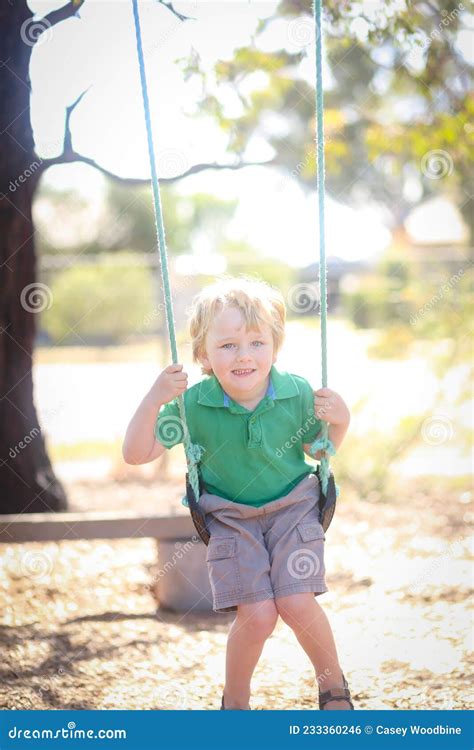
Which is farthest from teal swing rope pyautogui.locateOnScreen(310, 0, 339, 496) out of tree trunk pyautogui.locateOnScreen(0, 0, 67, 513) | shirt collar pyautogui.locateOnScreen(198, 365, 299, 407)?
tree trunk pyautogui.locateOnScreen(0, 0, 67, 513)

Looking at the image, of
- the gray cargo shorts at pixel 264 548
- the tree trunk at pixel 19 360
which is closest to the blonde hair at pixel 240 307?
the gray cargo shorts at pixel 264 548

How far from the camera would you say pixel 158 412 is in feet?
7.79

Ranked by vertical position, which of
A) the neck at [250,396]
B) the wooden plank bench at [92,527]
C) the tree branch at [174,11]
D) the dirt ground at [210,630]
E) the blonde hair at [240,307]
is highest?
the tree branch at [174,11]

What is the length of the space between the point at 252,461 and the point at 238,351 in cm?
29

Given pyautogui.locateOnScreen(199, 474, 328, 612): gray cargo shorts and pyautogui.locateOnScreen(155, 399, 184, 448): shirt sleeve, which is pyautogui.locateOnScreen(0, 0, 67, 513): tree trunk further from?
pyautogui.locateOnScreen(199, 474, 328, 612): gray cargo shorts

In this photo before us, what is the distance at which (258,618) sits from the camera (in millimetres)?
2238

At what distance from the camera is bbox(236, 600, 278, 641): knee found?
7.34 ft

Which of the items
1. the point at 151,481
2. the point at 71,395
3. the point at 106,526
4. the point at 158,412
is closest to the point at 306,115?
the point at 71,395

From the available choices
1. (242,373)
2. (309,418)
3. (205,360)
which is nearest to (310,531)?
(309,418)

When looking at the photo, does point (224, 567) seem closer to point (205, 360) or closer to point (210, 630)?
point (205, 360)

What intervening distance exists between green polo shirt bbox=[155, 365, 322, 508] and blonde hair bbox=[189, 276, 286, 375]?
0.12m

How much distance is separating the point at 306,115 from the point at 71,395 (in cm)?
399

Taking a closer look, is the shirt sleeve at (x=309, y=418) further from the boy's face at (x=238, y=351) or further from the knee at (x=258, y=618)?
the knee at (x=258, y=618)

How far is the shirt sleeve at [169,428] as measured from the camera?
2387 millimetres
